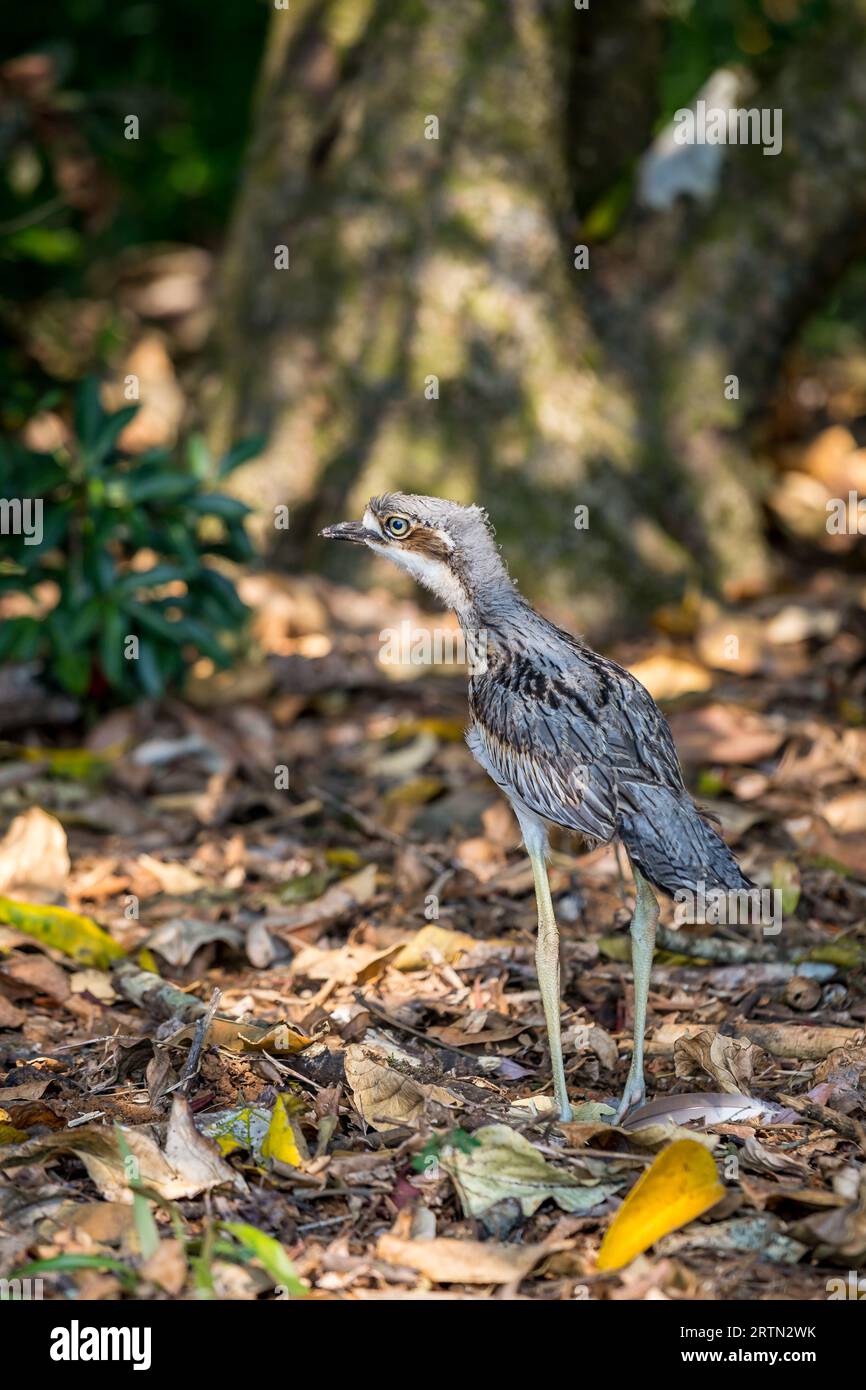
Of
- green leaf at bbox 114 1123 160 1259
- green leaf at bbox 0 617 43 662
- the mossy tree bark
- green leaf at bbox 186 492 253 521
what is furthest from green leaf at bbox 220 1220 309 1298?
the mossy tree bark

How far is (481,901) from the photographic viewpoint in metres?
5.57

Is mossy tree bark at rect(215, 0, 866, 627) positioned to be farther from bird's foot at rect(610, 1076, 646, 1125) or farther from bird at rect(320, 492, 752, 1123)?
bird's foot at rect(610, 1076, 646, 1125)

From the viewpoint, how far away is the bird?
411 cm

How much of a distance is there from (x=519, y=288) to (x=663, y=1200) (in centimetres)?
545

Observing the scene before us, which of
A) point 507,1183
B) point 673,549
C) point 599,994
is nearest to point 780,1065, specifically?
point 599,994

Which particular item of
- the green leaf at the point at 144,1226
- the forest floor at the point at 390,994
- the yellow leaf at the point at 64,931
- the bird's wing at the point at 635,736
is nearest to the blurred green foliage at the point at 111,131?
the forest floor at the point at 390,994

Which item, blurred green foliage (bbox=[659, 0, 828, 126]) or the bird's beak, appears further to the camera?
blurred green foliage (bbox=[659, 0, 828, 126])

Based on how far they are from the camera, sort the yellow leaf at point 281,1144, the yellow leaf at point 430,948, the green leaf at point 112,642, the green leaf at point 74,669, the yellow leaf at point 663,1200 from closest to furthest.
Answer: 1. the yellow leaf at point 663,1200
2. the yellow leaf at point 281,1144
3. the yellow leaf at point 430,948
4. the green leaf at point 112,642
5. the green leaf at point 74,669

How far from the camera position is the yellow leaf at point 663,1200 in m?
3.40

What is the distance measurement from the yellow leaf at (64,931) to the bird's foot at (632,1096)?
181 centimetres

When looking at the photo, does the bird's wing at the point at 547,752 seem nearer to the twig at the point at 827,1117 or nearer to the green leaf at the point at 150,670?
the twig at the point at 827,1117

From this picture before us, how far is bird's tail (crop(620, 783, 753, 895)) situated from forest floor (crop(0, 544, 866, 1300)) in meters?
0.54

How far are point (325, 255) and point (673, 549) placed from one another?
7.72ft

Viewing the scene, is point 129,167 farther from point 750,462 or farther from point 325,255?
point 750,462
